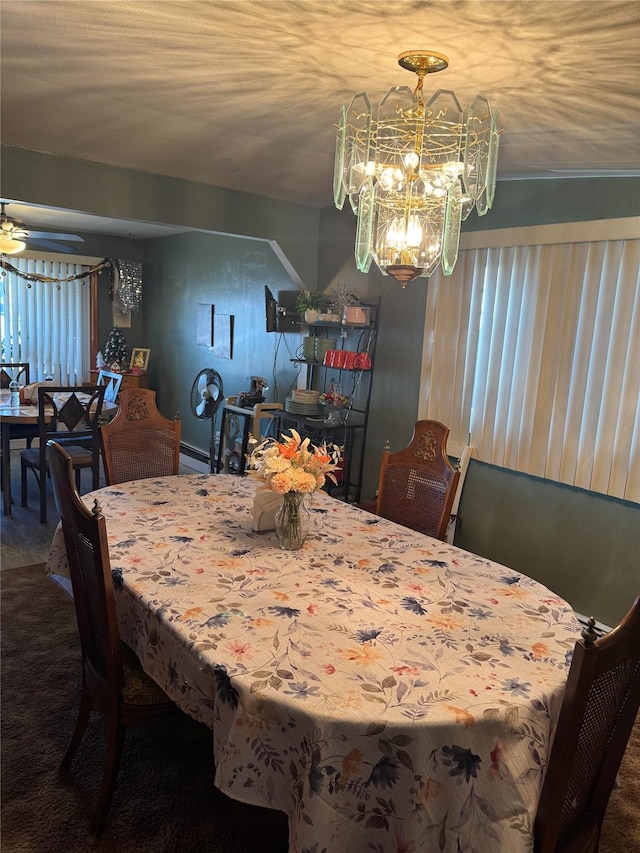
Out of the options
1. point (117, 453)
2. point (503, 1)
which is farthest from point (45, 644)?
point (503, 1)

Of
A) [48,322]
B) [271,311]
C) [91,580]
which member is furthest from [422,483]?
[48,322]

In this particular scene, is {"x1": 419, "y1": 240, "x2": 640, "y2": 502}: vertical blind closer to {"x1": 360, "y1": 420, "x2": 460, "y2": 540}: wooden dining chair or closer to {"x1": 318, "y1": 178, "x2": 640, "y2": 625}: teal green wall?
{"x1": 318, "y1": 178, "x2": 640, "y2": 625}: teal green wall

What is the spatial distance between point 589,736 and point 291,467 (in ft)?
3.84

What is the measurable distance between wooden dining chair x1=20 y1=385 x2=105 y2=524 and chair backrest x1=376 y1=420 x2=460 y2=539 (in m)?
2.60


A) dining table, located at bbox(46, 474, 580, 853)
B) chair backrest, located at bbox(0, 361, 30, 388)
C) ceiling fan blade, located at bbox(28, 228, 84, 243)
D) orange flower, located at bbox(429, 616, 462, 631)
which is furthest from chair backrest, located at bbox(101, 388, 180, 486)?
ceiling fan blade, located at bbox(28, 228, 84, 243)

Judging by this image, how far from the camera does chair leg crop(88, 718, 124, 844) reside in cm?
179

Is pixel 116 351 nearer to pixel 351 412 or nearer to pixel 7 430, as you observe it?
pixel 7 430

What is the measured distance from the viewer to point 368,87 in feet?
6.89

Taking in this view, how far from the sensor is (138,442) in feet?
10.1

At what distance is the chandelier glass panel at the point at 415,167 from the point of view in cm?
184

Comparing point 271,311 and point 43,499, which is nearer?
point 43,499

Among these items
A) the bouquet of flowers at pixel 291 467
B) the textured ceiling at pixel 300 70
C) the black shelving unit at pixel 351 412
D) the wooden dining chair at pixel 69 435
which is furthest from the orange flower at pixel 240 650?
the wooden dining chair at pixel 69 435

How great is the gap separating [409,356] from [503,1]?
2575 mm

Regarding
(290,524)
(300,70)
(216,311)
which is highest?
(300,70)
